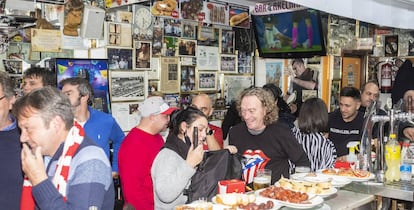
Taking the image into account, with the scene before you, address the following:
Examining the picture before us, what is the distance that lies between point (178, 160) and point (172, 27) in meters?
3.01

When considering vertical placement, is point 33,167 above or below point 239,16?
below

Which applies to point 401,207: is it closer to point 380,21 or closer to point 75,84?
point 380,21

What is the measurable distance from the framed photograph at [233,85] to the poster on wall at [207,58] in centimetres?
28

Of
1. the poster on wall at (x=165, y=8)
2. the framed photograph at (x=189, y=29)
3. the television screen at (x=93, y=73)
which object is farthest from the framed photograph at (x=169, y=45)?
the television screen at (x=93, y=73)

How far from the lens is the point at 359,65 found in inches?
278

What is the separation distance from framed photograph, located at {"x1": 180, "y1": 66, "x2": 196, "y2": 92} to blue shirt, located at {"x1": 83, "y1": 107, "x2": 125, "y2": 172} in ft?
4.95

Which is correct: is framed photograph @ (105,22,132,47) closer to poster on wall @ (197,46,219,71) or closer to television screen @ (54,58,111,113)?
television screen @ (54,58,111,113)

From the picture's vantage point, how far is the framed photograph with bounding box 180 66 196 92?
17.1 ft

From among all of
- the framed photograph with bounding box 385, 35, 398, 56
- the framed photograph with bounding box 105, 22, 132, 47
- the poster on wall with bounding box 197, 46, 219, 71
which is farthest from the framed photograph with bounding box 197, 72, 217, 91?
the framed photograph with bounding box 385, 35, 398, 56

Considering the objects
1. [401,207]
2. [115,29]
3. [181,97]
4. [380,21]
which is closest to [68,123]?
[380,21]

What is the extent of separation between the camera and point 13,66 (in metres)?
3.88

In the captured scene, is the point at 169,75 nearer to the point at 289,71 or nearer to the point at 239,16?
the point at 239,16

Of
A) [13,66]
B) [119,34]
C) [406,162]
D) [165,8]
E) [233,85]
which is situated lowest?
[406,162]

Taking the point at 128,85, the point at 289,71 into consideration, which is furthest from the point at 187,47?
the point at 289,71
